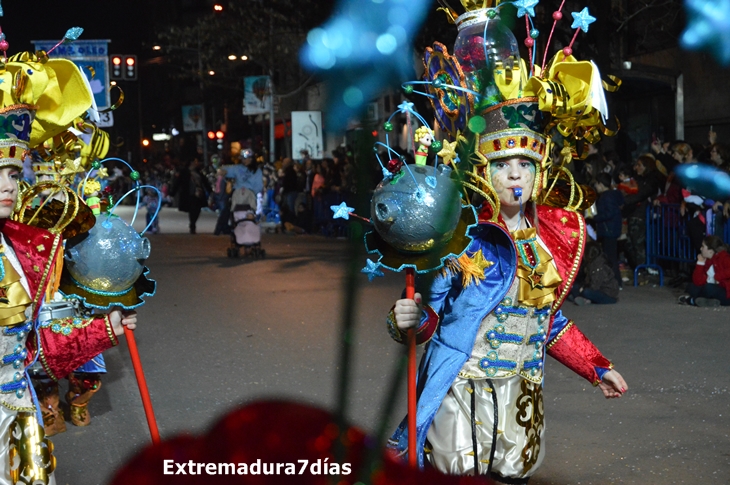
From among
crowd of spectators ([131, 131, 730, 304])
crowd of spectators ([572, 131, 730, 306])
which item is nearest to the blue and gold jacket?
Result: crowd of spectators ([131, 131, 730, 304])

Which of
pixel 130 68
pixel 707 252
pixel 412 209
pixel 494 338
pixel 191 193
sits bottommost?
pixel 707 252

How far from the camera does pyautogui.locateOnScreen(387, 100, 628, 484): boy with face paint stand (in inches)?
125

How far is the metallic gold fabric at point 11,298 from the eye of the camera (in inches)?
116

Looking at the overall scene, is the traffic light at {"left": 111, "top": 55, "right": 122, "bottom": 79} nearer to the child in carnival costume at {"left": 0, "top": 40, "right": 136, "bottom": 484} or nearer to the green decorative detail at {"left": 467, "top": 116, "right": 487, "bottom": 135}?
the child in carnival costume at {"left": 0, "top": 40, "right": 136, "bottom": 484}

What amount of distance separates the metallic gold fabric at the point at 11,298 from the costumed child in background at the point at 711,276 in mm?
7818

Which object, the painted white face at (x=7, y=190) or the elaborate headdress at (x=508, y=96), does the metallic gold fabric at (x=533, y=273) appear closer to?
the elaborate headdress at (x=508, y=96)

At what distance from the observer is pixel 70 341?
10.5 ft

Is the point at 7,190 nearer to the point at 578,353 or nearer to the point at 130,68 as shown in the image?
the point at 578,353

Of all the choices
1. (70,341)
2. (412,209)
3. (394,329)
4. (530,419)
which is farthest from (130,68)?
(412,209)

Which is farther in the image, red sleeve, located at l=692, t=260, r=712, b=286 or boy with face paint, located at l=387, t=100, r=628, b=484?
red sleeve, located at l=692, t=260, r=712, b=286

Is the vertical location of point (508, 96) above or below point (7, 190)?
above

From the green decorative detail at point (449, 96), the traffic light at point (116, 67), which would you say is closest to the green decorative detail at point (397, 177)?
the green decorative detail at point (449, 96)

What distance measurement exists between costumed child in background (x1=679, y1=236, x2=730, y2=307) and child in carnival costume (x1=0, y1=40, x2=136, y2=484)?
24.7 feet

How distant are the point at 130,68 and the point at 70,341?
25.4m
